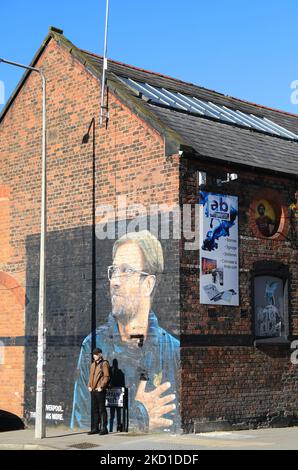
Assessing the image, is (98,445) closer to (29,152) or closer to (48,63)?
(29,152)

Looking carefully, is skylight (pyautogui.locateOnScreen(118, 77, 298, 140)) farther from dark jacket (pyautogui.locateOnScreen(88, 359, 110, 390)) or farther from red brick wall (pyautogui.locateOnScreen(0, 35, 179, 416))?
dark jacket (pyautogui.locateOnScreen(88, 359, 110, 390))

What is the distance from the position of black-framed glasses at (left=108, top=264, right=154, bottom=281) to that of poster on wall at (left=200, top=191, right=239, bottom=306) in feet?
4.44

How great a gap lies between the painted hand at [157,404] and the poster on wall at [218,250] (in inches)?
82.5

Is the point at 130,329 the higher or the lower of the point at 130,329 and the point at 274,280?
the lower

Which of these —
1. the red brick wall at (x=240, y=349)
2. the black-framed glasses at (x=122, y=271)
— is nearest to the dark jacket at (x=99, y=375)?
the red brick wall at (x=240, y=349)

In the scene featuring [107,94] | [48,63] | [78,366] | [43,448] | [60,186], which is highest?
[48,63]

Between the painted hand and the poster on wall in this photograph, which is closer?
the painted hand

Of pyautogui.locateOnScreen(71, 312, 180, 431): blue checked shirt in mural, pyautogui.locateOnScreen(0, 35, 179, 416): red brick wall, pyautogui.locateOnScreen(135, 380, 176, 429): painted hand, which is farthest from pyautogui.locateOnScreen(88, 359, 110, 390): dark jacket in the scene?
pyautogui.locateOnScreen(0, 35, 179, 416): red brick wall

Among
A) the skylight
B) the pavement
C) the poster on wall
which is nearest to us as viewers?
the pavement

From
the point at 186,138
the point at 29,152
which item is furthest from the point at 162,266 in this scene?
the point at 29,152

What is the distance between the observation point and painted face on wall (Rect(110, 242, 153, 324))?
16203 mm

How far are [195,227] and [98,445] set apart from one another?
500 centimetres

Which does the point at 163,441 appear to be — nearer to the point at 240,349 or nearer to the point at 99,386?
the point at 99,386

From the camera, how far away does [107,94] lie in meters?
17.8
